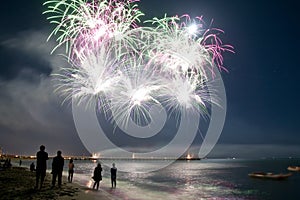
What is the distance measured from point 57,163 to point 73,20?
43.1 feet

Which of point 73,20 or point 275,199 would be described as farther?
point 275,199

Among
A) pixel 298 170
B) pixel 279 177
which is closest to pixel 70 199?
pixel 279 177

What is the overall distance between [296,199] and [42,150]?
116ft

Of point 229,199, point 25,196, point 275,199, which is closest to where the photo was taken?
point 25,196

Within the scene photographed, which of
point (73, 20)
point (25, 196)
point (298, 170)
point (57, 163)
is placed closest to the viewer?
point (25, 196)

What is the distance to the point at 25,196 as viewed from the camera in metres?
13.0

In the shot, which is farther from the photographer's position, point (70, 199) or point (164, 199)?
point (164, 199)

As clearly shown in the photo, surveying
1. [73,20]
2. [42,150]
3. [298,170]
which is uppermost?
[73,20]

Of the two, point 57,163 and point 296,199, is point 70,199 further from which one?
point 296,199

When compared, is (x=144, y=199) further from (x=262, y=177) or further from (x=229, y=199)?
(x=262, y=177)

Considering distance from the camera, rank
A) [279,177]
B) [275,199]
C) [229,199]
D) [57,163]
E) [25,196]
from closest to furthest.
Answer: [25,196] < [57,163] < [229,199] < [275,199] < [279,177]

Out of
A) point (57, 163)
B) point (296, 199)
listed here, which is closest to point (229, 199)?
point (296, 199)

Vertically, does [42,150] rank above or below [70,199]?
above

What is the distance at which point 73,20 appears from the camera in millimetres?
24938
